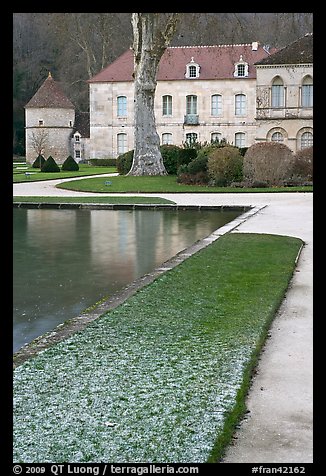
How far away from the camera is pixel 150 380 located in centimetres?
414

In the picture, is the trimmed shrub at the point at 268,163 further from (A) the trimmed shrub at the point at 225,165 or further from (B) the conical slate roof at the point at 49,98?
(B) the conical slate roof at the point at 49,98

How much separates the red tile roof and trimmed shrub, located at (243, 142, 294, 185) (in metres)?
19.7

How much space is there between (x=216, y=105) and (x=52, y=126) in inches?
459

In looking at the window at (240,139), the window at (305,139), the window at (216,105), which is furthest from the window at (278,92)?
the window at (216,105)

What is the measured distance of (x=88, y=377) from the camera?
420 cm

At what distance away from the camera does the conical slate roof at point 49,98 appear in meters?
46.6

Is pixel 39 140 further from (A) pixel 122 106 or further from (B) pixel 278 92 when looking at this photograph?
(B) pixel 278 92

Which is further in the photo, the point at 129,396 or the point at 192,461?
the point at 129,396

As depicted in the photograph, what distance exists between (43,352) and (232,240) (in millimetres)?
6212

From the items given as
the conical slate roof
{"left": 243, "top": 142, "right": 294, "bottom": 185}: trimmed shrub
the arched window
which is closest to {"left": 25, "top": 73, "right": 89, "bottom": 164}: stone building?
the conical slate roof

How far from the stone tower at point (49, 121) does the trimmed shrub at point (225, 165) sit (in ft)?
81.4

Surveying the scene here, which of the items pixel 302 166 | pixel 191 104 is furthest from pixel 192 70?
pixel 302 166
